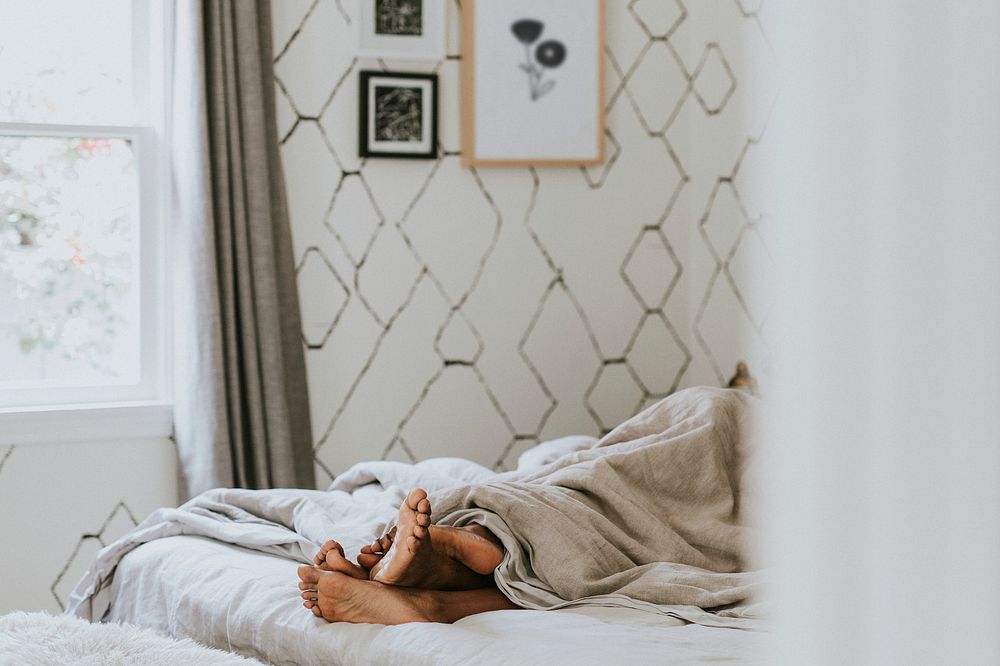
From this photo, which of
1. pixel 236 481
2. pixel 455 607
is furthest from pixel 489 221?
pixel 455 607

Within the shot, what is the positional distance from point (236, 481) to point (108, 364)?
1.80 ft

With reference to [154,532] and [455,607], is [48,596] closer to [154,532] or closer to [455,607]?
[154,532]

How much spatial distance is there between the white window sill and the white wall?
28 mm

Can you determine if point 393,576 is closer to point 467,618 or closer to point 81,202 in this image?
point 467,618

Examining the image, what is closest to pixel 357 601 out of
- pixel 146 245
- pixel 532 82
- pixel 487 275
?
pixel 146 245

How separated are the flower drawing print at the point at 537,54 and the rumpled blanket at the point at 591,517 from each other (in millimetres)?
1533

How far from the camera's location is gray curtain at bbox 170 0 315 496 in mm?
2973

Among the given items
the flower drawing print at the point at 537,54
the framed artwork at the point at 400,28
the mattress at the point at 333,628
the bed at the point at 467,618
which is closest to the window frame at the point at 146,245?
the framed artwork at the point at 400,28

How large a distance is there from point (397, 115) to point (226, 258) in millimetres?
757

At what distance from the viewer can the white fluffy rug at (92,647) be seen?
1448mm

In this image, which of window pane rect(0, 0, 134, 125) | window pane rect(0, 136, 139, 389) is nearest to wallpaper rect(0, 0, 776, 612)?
window pane rect(0, 136, 139, 389)

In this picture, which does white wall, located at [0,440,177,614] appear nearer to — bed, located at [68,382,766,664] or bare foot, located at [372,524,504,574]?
bed, located at [68,382,766,664]

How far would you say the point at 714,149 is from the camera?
12.4 feet

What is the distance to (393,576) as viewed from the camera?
1.67m
